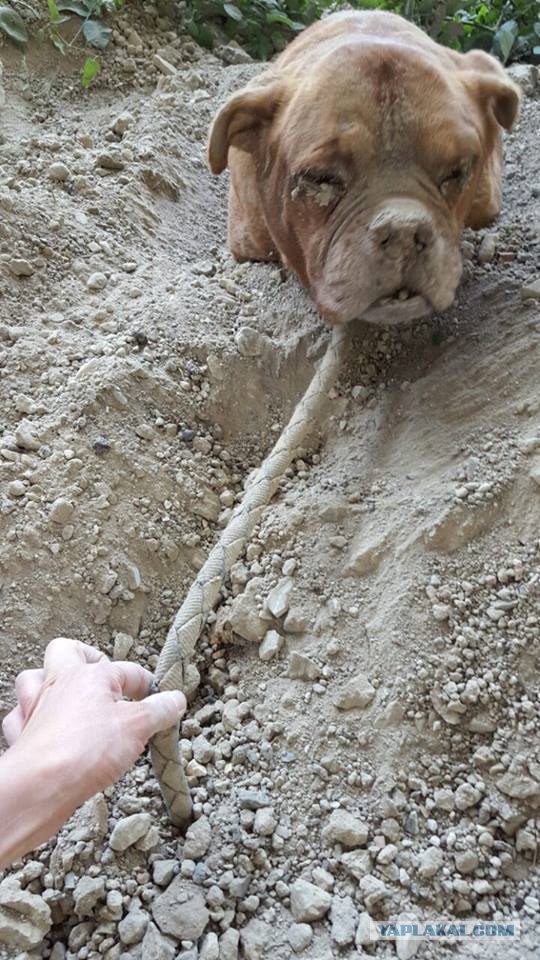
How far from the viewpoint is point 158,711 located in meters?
1.44

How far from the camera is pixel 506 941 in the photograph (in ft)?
4.80

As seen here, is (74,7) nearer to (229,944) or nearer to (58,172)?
(58,172)

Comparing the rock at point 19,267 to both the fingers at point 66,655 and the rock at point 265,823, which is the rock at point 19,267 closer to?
the fingers at point 66,655

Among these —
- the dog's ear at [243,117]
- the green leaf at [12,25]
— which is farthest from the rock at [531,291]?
the green leaf at [12,25]

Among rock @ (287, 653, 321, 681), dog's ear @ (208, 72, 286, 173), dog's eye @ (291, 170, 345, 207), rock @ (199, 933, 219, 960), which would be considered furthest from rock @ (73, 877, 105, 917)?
dog's ear @ (208, 72, 286, 173)

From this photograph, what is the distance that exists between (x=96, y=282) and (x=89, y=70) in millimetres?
1406

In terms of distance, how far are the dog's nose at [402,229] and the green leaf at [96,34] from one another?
236cm

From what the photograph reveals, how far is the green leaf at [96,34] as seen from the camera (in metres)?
3.73

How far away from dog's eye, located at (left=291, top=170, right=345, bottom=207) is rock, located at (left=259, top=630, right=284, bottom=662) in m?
1.15

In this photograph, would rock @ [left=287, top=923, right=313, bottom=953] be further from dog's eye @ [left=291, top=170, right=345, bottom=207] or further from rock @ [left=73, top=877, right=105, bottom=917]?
dog's eye @ [left=291, top=170, right=345, bottom=207]

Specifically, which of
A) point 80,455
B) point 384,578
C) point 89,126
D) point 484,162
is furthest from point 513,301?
point 89,126

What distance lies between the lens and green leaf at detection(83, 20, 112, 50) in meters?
3.73

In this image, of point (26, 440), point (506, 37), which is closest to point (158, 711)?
point (26, 440)

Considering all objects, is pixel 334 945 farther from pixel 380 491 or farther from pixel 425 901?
pixel 380 491
